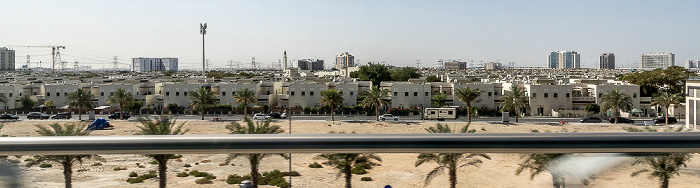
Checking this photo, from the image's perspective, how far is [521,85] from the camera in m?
29.8

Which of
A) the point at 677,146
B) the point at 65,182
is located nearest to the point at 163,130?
the point at 65,182

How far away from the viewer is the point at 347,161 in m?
1.25

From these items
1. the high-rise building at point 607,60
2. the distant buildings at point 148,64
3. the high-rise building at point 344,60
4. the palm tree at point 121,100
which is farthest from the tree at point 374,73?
the high-rise building at point 607,60

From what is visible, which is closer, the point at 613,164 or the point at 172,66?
the point at 613,164

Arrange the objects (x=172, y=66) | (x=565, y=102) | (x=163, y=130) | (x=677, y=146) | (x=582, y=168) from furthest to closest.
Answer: (x=172, y=66)
(x=565, y=102)
(x=163, y=130)
(x=582, y=168)
(x=677, y=146)

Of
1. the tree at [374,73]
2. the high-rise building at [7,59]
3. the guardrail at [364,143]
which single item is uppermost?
the high-rise building at [7,59]

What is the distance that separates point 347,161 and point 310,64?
11796 centimetres

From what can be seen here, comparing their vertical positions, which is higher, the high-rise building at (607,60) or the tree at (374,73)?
the high-rise building at (607,60)

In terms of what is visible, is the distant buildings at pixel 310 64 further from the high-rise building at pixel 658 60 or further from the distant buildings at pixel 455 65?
the high-rise building at pixel 658 60

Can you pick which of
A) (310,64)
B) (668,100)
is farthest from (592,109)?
(310,64)

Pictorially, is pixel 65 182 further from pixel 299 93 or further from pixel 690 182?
pixel 299 93

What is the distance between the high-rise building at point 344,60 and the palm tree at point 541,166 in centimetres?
11305

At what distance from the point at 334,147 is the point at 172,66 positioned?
135330 millimetres

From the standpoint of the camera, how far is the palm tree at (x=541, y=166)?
3.94 ft
